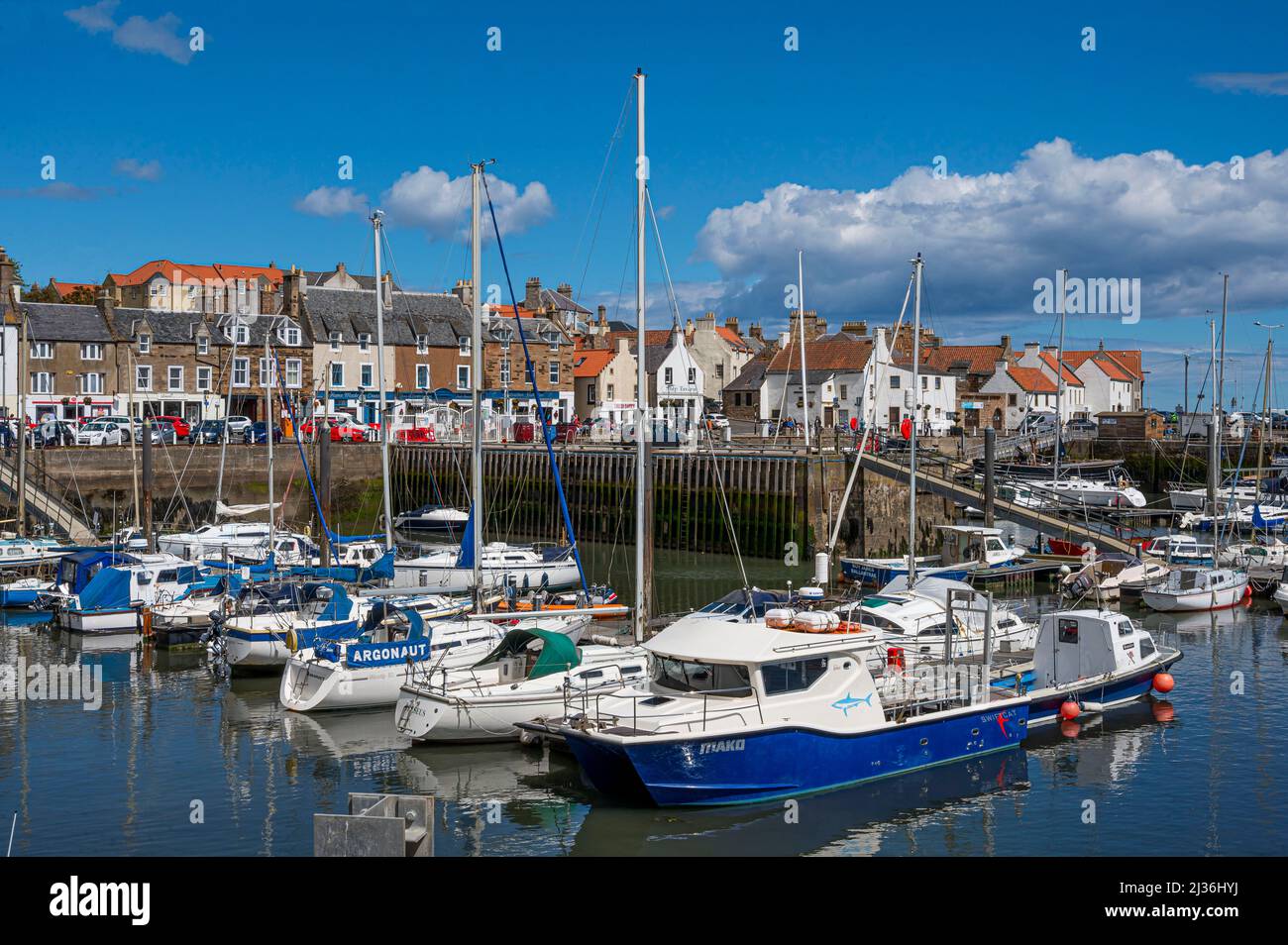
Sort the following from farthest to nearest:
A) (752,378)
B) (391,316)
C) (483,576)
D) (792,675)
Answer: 1. (752,378)
2. (391,316)
3. (483,576)
4. (792,675)

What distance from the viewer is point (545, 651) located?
22125 millimetres

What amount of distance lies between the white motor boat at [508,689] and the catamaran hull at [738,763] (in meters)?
2.56

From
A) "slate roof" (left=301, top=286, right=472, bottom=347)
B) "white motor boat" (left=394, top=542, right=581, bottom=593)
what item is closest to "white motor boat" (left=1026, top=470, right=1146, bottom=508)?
"white motor boat" (left=394, top=542, right=581, bottom=593)

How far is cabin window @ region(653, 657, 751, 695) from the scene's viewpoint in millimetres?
18438

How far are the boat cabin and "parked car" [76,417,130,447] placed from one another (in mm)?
42226

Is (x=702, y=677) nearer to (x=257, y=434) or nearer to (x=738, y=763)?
(x=738, y=763)

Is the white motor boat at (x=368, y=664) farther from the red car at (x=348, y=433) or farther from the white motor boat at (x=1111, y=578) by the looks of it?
the red car at (x=348, y=433)

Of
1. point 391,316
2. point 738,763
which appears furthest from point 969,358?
point 738,763

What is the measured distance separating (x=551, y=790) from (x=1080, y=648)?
36.0 feet

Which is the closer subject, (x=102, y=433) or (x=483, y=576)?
(x=483, y=576)

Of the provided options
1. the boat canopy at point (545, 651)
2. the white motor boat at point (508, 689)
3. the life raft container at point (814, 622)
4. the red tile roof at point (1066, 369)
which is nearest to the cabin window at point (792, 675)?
the life raft container at point (814, 622)

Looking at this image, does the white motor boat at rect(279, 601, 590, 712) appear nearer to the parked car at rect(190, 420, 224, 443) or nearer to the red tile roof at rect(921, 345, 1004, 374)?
the parked car at rect(190, 420, 224, 443)
